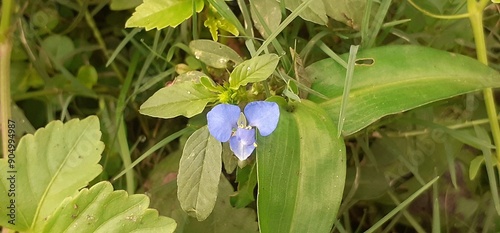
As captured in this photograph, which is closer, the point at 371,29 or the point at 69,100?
the point at 371,29

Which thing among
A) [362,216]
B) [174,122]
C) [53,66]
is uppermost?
[53,66]

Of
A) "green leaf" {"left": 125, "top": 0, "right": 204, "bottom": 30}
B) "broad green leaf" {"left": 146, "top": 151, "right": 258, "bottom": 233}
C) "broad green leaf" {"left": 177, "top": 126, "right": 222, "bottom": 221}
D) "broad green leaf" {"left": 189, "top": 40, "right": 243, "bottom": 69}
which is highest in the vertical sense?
"green leaf" {"left": 125, "top": 0, "right": 204, "bottom": 30}

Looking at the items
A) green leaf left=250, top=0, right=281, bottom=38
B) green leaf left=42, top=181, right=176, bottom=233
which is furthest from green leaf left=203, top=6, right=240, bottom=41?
green leaf left=42, top=181, right=176, bottom=233

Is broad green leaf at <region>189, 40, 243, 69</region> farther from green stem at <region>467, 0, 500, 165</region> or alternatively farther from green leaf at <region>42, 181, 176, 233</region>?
green stem at <region>467, 0, 500, 165</region>

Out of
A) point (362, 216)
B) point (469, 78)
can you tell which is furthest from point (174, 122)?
point (469, 78)

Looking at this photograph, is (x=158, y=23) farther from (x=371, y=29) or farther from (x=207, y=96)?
(x=371, y=29)

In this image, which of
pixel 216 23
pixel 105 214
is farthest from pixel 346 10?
pixel 105 214
